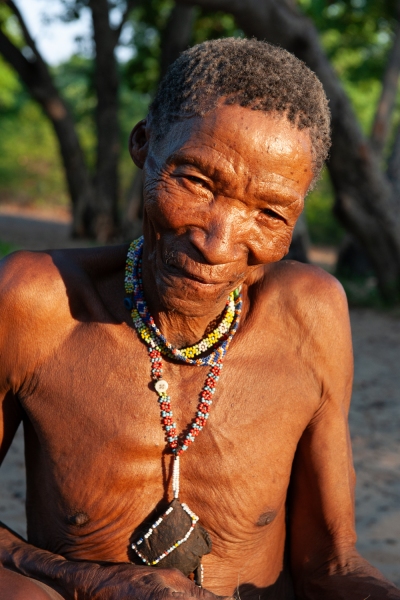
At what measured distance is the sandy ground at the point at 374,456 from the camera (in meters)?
3.53

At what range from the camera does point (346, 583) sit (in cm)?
209

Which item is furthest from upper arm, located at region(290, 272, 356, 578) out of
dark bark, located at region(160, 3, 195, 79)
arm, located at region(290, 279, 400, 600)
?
dark bark, located at region(160, 3, 195, 79)

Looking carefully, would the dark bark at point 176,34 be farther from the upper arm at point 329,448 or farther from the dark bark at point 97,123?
A: the upper arm at point 329,448

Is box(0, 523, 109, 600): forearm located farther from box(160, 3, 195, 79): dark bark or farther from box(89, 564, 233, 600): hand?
box(160, 3, 195, 79): dark bark

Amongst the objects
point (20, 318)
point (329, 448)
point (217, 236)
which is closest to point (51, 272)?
point (20, 318)

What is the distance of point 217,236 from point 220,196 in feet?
0.31

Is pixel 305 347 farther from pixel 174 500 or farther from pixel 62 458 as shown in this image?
pixel 62 458

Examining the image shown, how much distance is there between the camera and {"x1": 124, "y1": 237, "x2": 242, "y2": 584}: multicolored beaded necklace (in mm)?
1937

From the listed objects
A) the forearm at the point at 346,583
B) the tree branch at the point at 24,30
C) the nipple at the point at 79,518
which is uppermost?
the tree branch at the point at 24,30

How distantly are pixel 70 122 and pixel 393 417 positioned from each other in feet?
35.3

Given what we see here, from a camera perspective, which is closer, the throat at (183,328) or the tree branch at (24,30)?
the throat at (183,328)

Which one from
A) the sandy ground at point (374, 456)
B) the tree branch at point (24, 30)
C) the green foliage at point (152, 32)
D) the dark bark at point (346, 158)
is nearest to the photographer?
the sandy ground at point (374, 456)

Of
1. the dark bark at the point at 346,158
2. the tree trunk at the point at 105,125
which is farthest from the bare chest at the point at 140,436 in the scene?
the tree trunk at the point at 105,125

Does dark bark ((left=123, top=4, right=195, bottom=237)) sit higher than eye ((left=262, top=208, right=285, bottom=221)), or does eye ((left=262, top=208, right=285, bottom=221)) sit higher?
dark bark ((left=123, top=4, right=195, bottom=237))
